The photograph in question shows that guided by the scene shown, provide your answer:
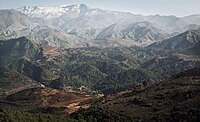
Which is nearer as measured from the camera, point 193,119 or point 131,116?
point 193,119

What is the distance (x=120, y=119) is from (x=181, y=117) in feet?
102

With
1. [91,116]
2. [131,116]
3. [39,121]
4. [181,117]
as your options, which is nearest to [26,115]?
[39,121]

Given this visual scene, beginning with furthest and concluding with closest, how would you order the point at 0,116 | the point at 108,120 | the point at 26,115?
the point at 108,120 < the point at 26,115 < the point at 0,116

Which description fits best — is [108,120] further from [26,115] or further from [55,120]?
[26,115]

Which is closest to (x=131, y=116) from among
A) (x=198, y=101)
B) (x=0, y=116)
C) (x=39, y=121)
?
(x=198, y=101)

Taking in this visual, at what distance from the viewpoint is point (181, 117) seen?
18025cm

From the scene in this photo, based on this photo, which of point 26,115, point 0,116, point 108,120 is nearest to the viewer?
point 0,116

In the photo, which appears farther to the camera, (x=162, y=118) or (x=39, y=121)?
(x=162, y=118)

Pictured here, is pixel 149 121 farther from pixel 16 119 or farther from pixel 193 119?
pixel 16 119

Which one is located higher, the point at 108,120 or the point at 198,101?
the point at 198,101

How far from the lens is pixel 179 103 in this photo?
198000 mm

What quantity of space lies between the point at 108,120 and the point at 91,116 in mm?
9171

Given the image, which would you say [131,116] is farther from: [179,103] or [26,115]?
[26,115]

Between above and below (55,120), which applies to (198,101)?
above
